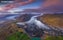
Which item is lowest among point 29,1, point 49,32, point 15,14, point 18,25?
point 49,32

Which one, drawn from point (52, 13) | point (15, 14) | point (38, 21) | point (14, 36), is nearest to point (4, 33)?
point (14, 36)

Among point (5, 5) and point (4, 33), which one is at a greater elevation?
point (5, 5)

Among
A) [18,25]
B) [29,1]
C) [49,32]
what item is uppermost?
[29,1]

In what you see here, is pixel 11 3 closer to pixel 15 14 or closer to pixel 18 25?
pixel 15 14

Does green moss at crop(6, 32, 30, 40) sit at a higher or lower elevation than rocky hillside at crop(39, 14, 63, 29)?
lower

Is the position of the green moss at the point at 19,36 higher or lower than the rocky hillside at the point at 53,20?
lower

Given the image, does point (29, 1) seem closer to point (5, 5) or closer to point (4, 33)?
point (5, 5)

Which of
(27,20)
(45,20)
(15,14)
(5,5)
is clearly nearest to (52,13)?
(45,20)

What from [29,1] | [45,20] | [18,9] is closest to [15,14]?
[18,9]

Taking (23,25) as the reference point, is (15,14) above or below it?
above
